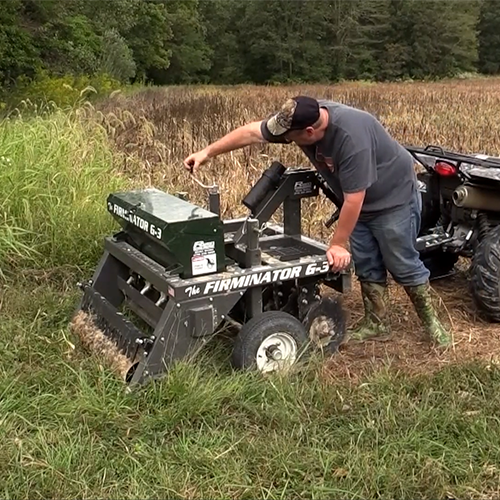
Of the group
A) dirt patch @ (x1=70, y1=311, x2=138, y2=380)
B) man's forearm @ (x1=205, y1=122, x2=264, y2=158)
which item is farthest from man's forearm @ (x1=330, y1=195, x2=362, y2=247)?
dirt patch @ (x1=70, y1=311, x2=138, y2=380)

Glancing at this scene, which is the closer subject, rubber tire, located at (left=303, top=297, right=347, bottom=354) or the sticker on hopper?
the sticker on hopper

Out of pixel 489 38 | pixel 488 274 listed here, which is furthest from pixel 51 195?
pixel 489 38

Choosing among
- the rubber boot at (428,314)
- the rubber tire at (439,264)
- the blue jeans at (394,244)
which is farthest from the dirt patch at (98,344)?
the rubber tire at (439,264)

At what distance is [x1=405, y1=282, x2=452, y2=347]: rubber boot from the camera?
4461 millimetres

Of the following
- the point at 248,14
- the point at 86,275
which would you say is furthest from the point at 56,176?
the point at 248,14

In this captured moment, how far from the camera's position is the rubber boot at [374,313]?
183 inches

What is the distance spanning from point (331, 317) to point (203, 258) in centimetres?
90

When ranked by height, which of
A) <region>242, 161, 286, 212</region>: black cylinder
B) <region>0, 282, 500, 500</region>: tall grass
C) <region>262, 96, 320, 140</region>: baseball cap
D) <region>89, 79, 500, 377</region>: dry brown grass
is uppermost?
<region>262, 96, 320, 140</region>: baseball cap

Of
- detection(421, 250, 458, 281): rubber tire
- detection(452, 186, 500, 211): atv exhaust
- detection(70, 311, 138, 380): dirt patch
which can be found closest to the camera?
detection(70, 311, 138, 380): dirt patch

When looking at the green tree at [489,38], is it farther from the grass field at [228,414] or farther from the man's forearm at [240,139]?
the man's forearm at [240,139]

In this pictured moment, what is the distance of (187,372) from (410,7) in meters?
57.1

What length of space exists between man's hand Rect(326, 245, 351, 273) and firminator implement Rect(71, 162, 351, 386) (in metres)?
0.04

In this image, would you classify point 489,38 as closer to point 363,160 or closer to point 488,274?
point 488,274

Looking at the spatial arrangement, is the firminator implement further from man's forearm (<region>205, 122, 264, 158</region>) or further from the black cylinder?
man's forearm (<region>205, 122, 264, 158</region>)
